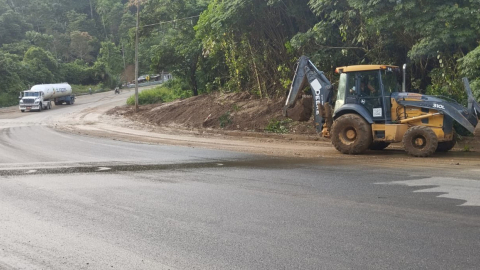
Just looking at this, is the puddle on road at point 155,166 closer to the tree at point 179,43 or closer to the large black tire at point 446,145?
the large black tire at point 446,145

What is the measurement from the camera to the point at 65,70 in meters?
84.6

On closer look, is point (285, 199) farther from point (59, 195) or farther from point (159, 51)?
point (159, 51)

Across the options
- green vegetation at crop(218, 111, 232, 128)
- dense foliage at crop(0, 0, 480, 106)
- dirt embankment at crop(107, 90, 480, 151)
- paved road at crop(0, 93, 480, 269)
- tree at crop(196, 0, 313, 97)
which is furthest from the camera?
green vegetation at crop(218, 111, 232, 128)

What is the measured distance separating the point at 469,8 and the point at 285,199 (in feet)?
39.9

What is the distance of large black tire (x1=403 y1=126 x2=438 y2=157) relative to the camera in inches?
559

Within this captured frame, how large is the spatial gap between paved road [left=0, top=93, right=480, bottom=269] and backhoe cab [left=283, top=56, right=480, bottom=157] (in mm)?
1748

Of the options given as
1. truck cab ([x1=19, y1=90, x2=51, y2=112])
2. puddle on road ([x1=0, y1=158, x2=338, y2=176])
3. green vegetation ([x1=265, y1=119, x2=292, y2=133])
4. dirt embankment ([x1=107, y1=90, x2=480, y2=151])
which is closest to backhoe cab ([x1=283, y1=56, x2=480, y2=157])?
puddle on road ([x1=0, y1=158, x2=338, y2=176])

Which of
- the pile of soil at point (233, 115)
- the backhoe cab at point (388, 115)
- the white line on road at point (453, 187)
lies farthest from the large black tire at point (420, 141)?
the pile of soil at point (233, 115)

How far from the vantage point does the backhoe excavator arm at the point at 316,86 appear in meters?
17.1

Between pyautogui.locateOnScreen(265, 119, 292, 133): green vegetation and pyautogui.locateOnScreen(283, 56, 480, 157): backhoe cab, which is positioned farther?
pyautogui.locateOnScreen(265, 119, 292, 133): green vegetation

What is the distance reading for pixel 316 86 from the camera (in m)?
Result: 17.4

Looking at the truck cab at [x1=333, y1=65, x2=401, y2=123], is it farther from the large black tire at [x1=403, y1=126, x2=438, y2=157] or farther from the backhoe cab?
the large black tire at [x1=403, y1=126, x2=438, y2=157]

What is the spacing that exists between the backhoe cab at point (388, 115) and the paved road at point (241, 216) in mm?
1748

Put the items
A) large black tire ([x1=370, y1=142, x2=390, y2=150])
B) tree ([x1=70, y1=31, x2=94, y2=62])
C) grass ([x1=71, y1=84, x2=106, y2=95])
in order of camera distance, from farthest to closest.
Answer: tree ([x1=70, y1=31, x2=94, y2=62]) → grass ([x1=71, y1=84, x2=106, y2=95]) → large black tire ([x1=370, y1=142, x2=390, y2=150])
